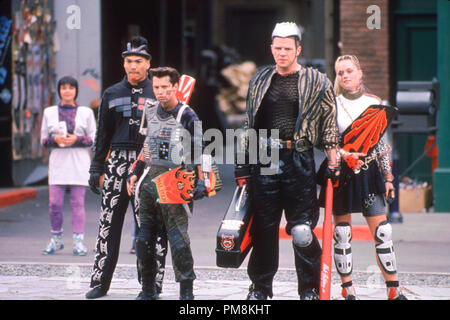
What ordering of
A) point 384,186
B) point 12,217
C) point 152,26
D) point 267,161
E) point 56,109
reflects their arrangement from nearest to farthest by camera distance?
1. point 267,161
2. point 384,186
3. point 56,109
4. point 12,217
5. point 152,26

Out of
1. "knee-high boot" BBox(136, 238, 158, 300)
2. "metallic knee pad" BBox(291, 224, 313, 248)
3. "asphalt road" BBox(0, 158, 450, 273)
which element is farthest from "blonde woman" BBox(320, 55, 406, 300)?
"asphalt road" BBox(0, 158, 450, 273)

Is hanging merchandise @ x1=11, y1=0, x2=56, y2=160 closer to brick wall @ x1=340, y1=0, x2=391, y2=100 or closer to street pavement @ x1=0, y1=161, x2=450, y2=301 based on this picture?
street pavement @ x1=0, y1=161, x2=450, y2=301

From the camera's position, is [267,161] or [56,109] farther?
[56,109]

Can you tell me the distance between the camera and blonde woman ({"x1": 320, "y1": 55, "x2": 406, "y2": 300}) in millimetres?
7199

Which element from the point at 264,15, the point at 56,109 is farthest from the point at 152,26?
the point at 264,15

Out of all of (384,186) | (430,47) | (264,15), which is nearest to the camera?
(384,186)

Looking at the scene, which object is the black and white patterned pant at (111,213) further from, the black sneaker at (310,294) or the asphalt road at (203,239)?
the asphalt road at (203,239)

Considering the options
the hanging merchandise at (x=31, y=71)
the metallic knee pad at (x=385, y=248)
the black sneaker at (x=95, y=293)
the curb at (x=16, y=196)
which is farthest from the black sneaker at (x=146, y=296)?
the hanging merchandise at (x=31, y=71)

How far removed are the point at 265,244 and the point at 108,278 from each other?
4.43ft

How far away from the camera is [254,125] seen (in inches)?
269

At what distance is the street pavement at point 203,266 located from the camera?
767cm

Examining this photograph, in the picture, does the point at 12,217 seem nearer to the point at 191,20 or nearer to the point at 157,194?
the point at 157,194

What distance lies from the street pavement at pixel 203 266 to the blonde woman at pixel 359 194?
33 cm

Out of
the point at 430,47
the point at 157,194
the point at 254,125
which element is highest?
the point at 430,47
